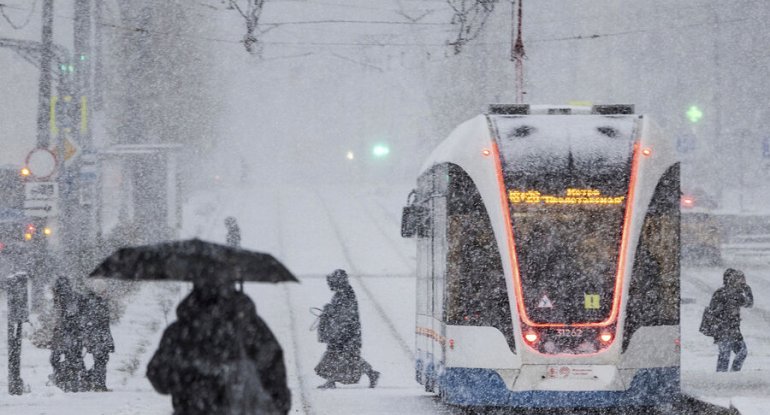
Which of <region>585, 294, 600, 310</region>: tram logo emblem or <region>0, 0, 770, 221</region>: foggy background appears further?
<region>0, 0, 770, 221</region>: foggy background

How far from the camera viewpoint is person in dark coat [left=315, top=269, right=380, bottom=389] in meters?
16.2

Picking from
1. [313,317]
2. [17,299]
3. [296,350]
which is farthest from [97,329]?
[313,317]

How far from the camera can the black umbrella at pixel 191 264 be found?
588 cm

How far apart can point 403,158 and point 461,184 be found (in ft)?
279

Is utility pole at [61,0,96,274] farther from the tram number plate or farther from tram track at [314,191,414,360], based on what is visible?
the tram number plate

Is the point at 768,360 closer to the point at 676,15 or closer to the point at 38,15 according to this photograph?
the point at 676,15

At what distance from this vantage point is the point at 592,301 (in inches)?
441

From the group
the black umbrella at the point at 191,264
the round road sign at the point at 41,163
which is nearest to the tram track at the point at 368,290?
the round road sign at the point at 41,163

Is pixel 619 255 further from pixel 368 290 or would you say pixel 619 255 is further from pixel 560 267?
pixel 368 290

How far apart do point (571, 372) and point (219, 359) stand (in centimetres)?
567

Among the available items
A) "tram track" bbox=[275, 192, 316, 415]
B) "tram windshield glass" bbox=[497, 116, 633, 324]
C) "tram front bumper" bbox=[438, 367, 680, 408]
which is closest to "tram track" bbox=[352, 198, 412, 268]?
"tram track" bbox=[275, 192, 316, 415]

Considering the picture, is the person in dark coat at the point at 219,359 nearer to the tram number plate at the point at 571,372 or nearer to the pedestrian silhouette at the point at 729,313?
the tram number plate at the point at 571,372

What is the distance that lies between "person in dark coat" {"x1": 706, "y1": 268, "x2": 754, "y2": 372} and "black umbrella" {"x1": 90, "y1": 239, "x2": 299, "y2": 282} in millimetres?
10871

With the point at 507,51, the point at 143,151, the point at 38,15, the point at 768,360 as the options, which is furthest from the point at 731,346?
the point at 38,15
